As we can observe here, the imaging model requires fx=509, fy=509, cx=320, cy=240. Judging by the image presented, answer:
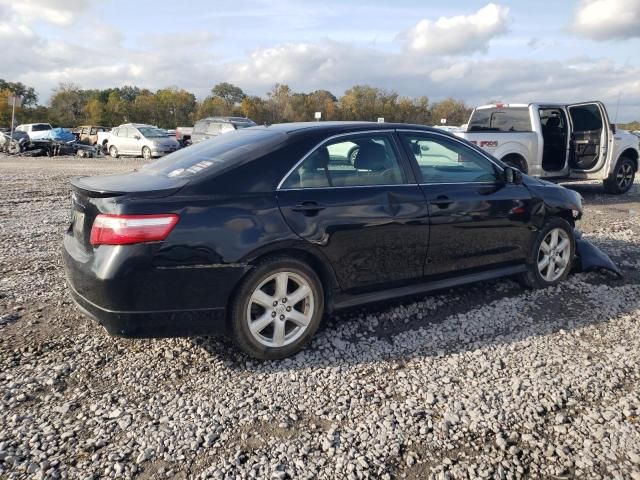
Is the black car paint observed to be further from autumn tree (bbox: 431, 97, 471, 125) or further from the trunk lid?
autumn tree (bbox: 431, 97, 471, 125)

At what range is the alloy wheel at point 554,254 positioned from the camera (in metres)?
4.93

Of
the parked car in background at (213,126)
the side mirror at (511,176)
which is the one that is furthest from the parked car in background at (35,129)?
the side mirror at (511,176)

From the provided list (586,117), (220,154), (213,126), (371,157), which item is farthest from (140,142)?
(371,157)

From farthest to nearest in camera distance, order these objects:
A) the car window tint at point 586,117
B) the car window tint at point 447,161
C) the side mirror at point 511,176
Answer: the car window tint at point 586,117 < the side mirror at point 511,176 < the car window tint at point 447,161

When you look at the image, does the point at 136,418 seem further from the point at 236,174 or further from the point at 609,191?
the point at 609,191

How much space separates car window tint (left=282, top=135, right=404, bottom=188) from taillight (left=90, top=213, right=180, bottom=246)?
84 cm

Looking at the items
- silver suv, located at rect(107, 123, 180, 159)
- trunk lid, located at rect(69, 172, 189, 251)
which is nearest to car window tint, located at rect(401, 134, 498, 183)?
trunk lid, located at rect(69, 172, 189, 251)

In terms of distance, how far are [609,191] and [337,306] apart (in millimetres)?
10163

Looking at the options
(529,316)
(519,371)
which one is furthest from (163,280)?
(529,316)

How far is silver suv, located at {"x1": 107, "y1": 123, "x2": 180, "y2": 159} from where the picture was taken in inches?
961

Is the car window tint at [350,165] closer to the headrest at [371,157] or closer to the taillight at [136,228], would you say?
the headrest at [371,157]

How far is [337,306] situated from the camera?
3.71 metres

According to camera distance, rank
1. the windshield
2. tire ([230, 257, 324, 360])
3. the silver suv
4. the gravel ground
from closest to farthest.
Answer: the gravel ground
tire ([230, 257, 324, 360])
the silver suv
the windshield

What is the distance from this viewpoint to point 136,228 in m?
3.02
